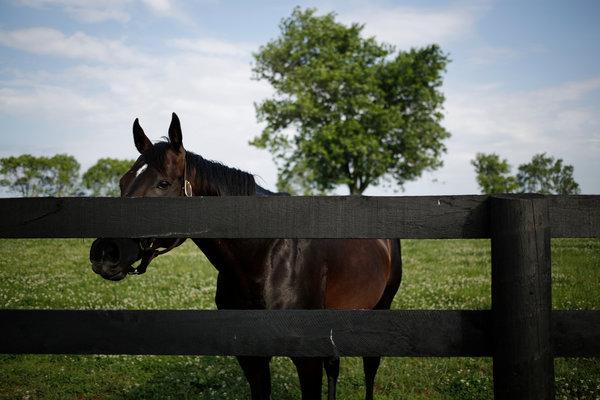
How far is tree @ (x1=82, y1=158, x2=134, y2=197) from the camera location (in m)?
95.7

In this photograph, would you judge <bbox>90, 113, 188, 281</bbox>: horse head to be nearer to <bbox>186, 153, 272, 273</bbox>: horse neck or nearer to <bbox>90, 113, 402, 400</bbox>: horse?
<bbox>90, 113, 402, 400</bbox>: horse

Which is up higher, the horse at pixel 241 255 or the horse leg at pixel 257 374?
the horse at pixel 241 255

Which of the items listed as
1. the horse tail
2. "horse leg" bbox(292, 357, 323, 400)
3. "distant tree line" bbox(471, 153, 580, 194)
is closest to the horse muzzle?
"horse leg" bbox(292, 357, 323, 400)

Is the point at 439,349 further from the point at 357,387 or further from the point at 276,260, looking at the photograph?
the point at 357,387

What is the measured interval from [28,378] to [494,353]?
22.2ft

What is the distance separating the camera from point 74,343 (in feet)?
8.98

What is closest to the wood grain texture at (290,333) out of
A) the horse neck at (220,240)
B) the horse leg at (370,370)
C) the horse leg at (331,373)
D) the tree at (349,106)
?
the horse neck at (220,240)

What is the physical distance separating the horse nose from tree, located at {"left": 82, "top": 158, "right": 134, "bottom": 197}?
325ft

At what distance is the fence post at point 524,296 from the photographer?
2.52 meters

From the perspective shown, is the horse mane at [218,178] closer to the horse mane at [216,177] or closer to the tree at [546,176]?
the horse mane at [216,177]

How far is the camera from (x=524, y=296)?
2523 millimetres

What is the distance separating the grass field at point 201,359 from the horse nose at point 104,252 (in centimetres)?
360

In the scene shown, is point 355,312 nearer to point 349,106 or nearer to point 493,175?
point 349,106

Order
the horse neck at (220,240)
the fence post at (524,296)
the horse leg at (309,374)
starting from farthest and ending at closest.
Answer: the horse leg at (309,374) < the horse neck at (220,240) < the fence post at (524,296)
